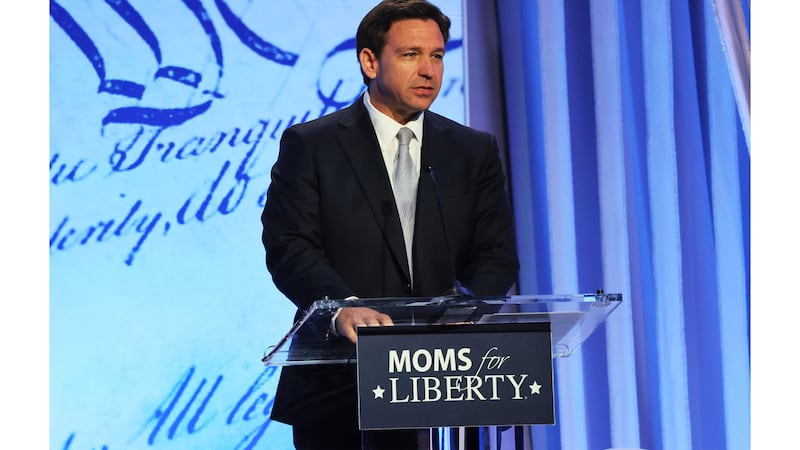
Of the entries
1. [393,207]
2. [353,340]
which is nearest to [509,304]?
[353,340]

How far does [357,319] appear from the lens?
5.67 feet

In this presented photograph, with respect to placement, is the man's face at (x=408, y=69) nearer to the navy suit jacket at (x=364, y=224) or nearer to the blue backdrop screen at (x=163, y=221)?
the navy suit jacket at (x=364, y=224)

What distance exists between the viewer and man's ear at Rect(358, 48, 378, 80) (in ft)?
8.38

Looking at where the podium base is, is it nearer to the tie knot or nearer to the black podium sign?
the black podium sign

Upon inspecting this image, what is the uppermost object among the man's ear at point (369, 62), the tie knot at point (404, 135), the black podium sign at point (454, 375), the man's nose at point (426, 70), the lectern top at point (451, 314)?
the man's ear at point (369, 62)

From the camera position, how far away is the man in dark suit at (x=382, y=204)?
88.4 inches

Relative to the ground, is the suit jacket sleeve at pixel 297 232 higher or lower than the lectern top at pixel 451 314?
higher

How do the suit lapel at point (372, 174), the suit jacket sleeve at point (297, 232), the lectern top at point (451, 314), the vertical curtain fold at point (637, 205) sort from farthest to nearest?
the vertical curtain fold at point (637, 205)
the suit lapel at point (372, 174)
the suit jacket sleeve at point (297, 232)
the lectern top at point (451, 314)

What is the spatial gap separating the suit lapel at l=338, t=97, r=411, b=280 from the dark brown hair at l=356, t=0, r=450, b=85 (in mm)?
138

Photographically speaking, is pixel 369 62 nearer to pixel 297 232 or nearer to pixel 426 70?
pixel 426 70

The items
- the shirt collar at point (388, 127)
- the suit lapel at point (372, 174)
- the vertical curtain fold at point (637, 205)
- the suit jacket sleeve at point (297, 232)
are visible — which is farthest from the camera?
the vertical curtain fold at point (637, 205)

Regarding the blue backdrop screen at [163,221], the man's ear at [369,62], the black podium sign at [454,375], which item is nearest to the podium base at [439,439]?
the black podium sign at [454,375]

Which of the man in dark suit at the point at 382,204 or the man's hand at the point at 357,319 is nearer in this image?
the man's hand at the point at 357,319

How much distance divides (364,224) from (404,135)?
220 millimetres
